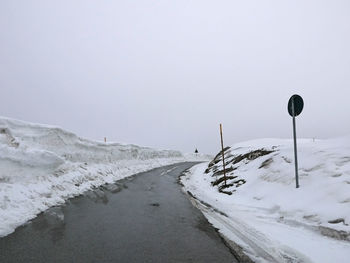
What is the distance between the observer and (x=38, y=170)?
8273 mm

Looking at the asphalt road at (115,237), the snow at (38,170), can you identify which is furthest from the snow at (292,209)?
the snow at (38,170)

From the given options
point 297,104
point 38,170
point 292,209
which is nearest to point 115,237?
point 292,209

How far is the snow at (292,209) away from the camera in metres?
4.16

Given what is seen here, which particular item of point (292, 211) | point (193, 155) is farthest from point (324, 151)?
point (193, 155)

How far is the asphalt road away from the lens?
3586 mm

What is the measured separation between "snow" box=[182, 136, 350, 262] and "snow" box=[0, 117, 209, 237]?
485 centimetres

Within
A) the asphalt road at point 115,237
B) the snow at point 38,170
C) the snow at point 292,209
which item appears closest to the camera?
the asphalt road at point 115,237

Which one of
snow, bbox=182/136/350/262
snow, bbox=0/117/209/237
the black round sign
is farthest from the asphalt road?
the black round sign

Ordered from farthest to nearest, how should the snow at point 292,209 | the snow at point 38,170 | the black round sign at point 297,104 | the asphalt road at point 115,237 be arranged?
the black round sign at point 297,104
the snow at point 38,170
the snow at point 292,209
the asphalt road at point 115,237

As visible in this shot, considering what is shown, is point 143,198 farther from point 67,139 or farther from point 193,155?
point 193,155

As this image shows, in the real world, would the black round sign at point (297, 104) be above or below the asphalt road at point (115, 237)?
above

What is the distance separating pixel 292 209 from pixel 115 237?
473cm

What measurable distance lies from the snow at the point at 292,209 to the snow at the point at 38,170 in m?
4.85

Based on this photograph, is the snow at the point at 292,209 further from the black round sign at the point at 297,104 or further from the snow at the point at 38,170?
the snow at the point at 38,170
